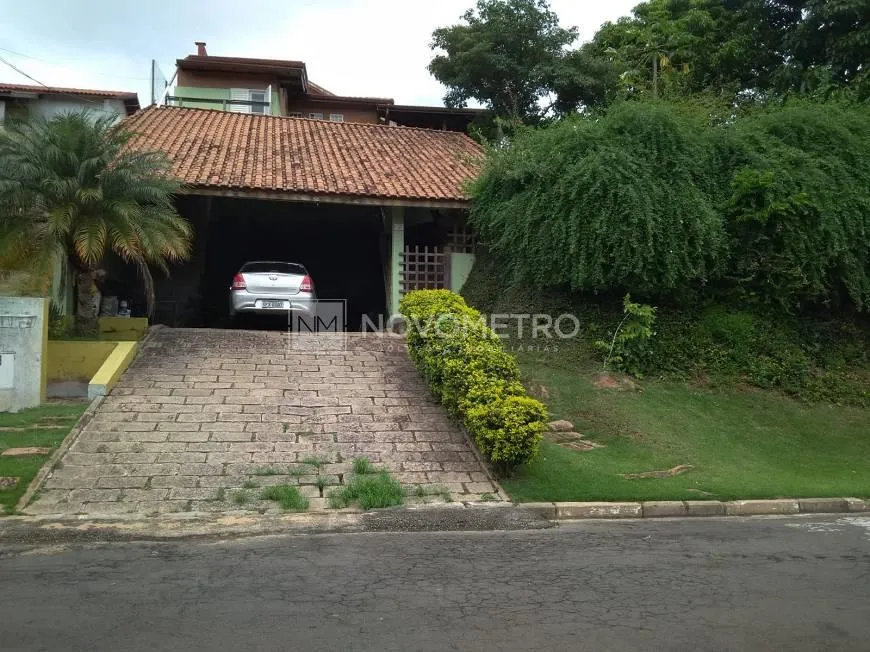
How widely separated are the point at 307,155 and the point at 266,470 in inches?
413

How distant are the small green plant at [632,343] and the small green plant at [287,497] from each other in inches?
247

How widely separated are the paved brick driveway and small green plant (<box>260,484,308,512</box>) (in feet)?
0.39

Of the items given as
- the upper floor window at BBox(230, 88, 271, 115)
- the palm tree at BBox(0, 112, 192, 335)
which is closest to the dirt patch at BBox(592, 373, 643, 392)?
the palm tree at BBox(0, 112, 192, 335)

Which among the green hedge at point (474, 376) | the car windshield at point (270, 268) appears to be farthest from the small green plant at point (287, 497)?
the car windshield at point (270, 268)

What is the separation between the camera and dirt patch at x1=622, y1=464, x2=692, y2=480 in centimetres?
835

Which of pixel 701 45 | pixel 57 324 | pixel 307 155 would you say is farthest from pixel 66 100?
pixel 701 45

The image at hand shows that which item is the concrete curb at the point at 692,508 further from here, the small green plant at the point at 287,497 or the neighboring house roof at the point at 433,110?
the neighboring house roof at the point at 433,110

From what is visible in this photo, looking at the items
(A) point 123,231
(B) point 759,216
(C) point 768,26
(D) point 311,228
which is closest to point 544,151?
(B) point 759,216

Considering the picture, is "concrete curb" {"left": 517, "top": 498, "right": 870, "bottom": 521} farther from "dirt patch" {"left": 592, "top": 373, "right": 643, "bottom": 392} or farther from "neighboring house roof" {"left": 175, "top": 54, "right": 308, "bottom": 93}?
"neighboring house roof" {"left": 175, "top": 54, "right": 308, "bottom": 93}

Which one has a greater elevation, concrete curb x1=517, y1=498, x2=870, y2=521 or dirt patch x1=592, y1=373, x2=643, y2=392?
dirt patch x1=592, y1=373, x2=643, y2=392

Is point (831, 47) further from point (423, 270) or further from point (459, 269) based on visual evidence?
point (423, 270)

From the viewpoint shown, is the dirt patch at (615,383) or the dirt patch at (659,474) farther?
the dirt patch at (615,383)

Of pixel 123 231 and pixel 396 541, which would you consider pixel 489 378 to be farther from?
pixel 123 231

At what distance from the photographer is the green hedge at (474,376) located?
7.99 metres
